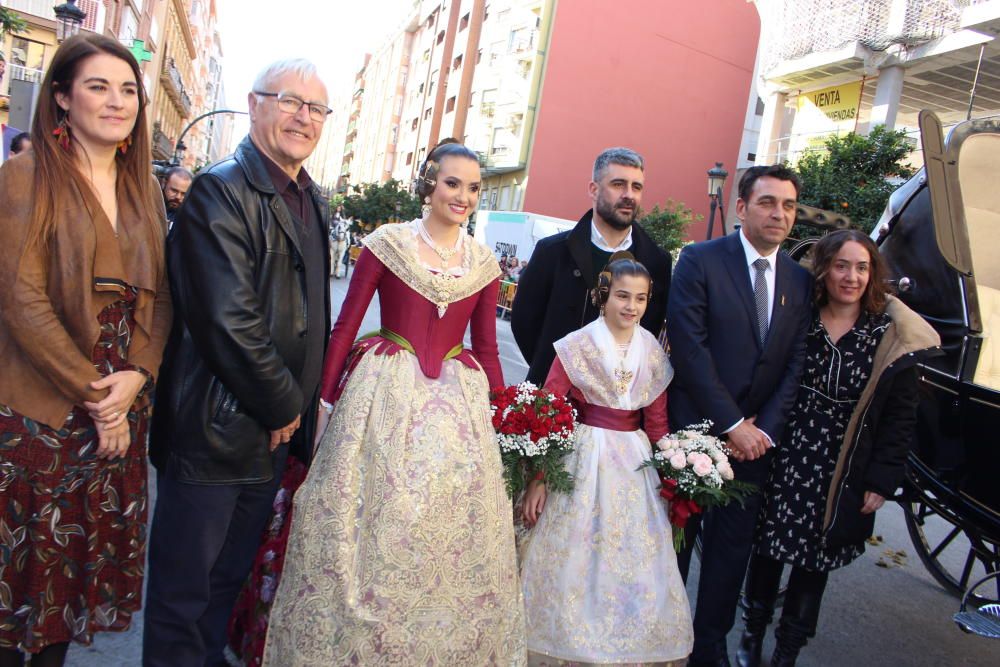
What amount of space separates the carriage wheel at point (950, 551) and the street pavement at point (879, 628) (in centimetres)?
18

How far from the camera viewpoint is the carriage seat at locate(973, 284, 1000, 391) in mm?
3979

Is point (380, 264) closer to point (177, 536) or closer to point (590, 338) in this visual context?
point (590, 338)

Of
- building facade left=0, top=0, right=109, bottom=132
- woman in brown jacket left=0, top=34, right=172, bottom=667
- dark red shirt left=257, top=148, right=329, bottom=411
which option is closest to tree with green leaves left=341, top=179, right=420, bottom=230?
building facade left=0, top=0, right=109, bottom=132

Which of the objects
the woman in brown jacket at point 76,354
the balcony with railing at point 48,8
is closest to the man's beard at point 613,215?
the woman in brown jacket at point 76,354

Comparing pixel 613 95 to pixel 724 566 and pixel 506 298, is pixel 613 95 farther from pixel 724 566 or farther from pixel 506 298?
pixel 724 566

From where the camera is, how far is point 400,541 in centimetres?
276

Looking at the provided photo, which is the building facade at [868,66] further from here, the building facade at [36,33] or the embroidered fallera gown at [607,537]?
the building facade at [36,33]

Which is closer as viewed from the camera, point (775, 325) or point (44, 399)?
point (44, 399)

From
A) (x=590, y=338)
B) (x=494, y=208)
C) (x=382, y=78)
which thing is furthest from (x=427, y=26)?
(x=590, y=338)

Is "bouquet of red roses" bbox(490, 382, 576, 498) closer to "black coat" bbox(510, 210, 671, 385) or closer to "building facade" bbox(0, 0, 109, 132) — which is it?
"black coat" bbox(510, 210, 671, 385)

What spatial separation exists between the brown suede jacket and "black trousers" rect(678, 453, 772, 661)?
2.88m

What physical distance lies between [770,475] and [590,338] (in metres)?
1.22

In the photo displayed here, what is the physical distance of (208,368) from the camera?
8.16 feet

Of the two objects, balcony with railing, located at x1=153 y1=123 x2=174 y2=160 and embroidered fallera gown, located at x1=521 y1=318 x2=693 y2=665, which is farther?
balcony with railing, located at x1=153 y1=123 x2=174 y2=160
